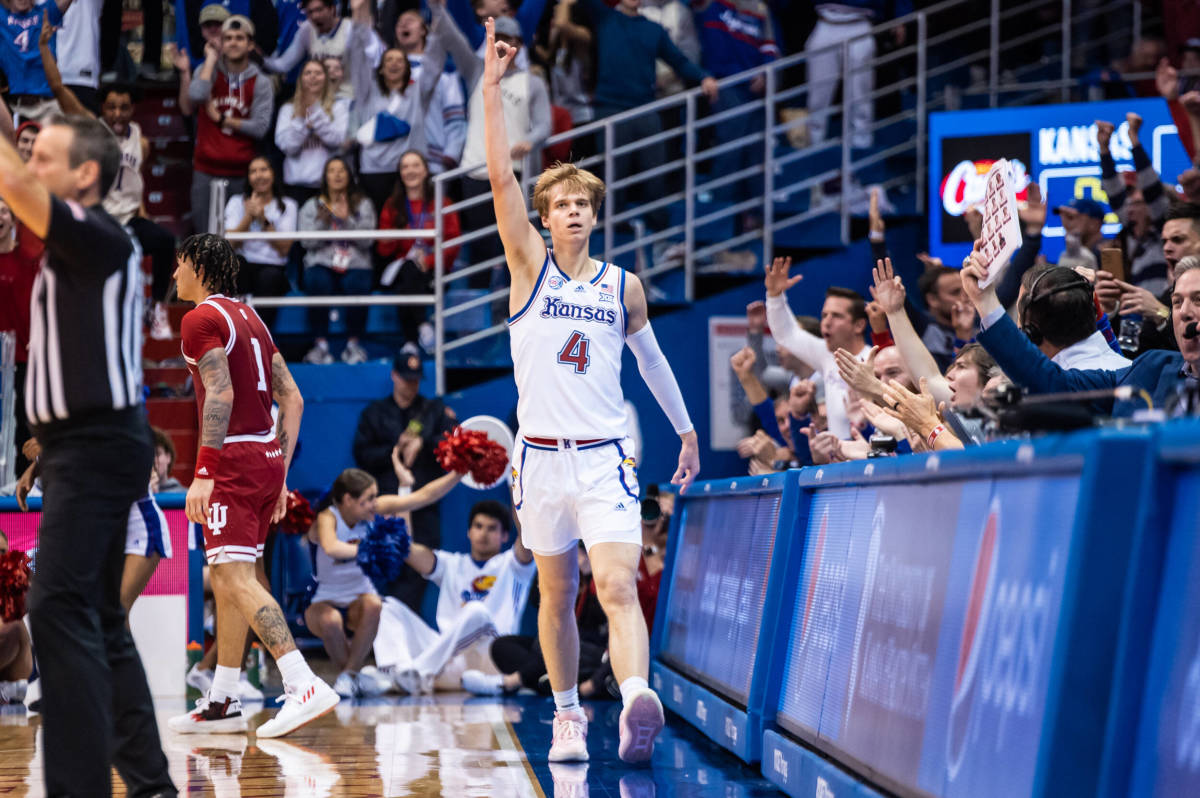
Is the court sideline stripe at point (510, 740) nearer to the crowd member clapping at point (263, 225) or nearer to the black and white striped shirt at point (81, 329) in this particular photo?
the black and white striped shirt at point (81, 329)

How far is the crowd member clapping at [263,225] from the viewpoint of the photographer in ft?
37.2

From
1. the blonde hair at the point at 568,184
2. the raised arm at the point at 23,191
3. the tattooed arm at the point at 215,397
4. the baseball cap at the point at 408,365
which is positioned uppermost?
the blonde hair at the point at 568,184

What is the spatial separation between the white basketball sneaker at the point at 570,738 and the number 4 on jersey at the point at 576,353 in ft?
4.86

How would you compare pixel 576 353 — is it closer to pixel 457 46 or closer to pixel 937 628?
pixel 937 628

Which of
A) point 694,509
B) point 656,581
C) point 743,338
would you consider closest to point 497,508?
point 656,581

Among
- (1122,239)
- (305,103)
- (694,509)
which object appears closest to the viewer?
(694,509)

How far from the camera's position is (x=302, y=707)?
6.15m

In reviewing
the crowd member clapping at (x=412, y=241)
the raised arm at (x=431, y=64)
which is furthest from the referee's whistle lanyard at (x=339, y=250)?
the raised arm at (x=431, y=64)

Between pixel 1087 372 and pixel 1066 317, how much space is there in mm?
257

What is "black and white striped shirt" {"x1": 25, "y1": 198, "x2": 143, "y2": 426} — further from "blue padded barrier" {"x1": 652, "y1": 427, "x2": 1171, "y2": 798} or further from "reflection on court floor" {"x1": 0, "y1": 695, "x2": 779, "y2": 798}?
"blue padded barrier" {"x1": 652, "y1": 427, "x2": 1171, "y2": 798}

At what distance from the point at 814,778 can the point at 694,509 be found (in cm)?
334

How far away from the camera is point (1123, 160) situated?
11031 mm

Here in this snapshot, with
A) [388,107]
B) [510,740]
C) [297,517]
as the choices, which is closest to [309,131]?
[388,107]

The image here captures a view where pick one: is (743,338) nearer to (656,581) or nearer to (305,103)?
(656,581)
